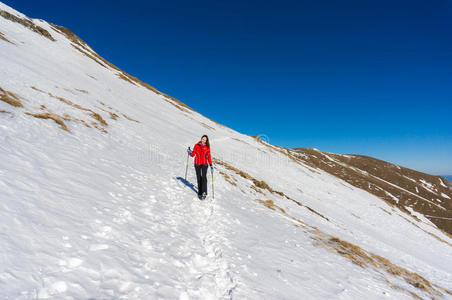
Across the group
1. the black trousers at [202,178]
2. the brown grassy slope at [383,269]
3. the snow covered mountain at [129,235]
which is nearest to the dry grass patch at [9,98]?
the snow covered mountain at [129,235]

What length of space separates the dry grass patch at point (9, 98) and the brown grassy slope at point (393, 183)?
70.4m

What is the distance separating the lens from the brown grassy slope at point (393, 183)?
86.3 m

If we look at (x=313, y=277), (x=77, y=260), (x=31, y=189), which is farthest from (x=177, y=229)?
(x=313, y=277)

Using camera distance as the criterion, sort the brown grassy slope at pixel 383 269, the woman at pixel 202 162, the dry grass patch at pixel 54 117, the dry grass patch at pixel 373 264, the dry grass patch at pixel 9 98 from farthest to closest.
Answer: the dry grass patch at pixel 54 117
the woman at pixel 202 162
the dry grass patch at pixel 9 98
the dry grass patch at pixel 373 264
the brown grassy slope at pixel 383 269

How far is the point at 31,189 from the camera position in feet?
17.9

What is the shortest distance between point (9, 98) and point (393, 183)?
150610 mm

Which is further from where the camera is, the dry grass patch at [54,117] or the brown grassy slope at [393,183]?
the brown grassy slope at [393,183]

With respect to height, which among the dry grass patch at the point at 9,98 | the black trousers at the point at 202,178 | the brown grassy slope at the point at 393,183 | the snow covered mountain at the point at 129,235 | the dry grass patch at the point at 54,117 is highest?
the brown grassy slope at the point at 393,183

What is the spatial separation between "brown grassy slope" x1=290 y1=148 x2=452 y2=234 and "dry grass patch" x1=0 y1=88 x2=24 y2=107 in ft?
Result: 231

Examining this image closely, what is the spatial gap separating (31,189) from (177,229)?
4265 mm

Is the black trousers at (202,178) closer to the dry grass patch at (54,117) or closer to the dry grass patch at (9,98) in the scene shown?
the dry grass patch at (54,117)

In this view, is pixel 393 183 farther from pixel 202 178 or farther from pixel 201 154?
pixel 201 154

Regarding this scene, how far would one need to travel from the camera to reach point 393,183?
11544cm

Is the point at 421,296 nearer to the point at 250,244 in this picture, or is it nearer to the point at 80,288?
the point at 250,244
